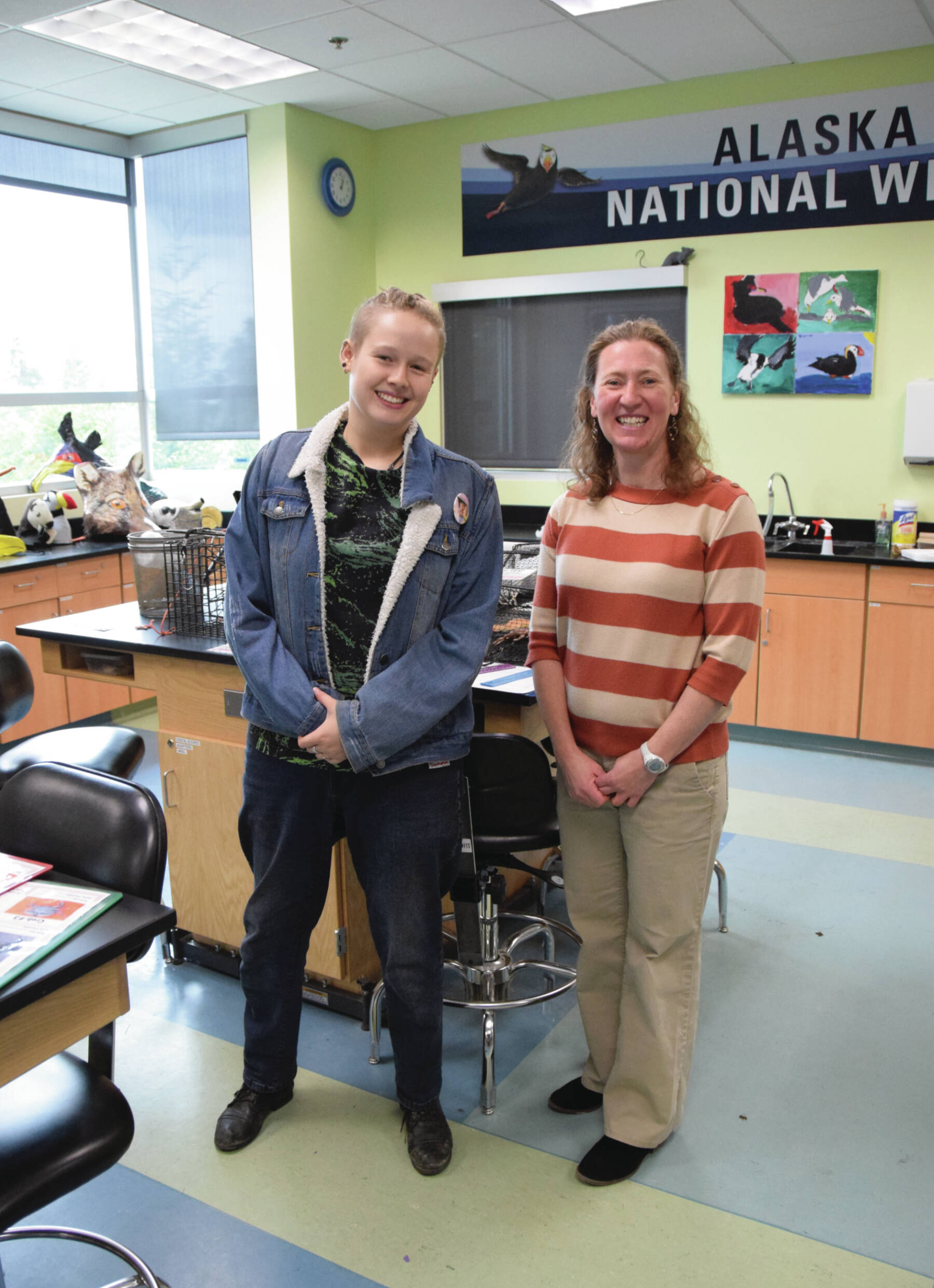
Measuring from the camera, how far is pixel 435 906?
2.06 metres

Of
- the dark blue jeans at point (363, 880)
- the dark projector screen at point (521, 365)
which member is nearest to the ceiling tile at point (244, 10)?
the dark projector screen at point (521, 365)

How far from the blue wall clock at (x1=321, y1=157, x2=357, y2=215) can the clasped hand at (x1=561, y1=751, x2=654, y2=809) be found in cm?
441

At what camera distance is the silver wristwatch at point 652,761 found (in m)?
1.88

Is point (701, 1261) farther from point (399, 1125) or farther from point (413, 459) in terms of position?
point (413, 459)

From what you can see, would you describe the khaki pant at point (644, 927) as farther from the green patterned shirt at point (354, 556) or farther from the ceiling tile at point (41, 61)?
the ceiling tile at point (41, 61)

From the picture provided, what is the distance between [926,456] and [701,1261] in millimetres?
3614

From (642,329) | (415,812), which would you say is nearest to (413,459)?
(642,329)

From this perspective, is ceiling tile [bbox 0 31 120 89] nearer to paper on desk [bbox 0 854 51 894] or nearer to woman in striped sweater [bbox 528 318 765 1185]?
woman in striped sweater [bbox 528 318 765 1185]

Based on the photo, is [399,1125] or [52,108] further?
[52,108]

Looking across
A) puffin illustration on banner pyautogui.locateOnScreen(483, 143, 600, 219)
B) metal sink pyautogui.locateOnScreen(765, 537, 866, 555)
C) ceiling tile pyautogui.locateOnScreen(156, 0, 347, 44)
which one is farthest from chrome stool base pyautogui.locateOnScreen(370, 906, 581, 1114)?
puffin illustration on banner pyautogui.locateOnScreen(483, 143, 600, 219)

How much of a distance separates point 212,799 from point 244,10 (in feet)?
9.94

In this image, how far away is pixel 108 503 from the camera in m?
5.35

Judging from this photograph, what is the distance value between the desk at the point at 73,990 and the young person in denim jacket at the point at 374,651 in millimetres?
559

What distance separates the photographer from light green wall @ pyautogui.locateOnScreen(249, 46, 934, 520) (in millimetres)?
4586
